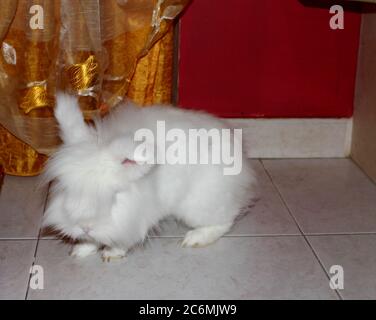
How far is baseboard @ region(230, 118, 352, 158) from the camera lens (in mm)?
2477

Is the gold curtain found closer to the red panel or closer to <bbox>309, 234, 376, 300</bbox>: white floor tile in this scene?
the red panel

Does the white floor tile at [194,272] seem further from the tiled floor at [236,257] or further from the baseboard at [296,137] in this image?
the baseboard at [296,137]

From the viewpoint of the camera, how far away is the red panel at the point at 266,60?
230 cm

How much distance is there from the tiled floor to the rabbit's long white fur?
0.08 metres

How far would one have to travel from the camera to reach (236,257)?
5.92ft

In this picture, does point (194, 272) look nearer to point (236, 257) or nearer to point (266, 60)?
point (236, 257)

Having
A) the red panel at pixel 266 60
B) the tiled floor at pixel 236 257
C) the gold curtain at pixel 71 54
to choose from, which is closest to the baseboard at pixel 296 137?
the red panel at pixel 266 60

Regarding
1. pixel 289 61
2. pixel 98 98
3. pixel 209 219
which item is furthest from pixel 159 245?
pixel 289 61

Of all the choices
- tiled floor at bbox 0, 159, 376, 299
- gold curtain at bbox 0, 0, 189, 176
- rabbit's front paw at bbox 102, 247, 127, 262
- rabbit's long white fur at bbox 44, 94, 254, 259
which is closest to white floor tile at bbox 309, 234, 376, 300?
tiled floor at bbox 0, 159, 376, 299

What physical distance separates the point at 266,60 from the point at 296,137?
36cm

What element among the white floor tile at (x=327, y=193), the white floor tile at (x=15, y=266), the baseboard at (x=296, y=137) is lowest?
the white floor tile at (x=327, y=193)

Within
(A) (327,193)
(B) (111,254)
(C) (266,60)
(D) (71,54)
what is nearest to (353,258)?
(A) (327,193)

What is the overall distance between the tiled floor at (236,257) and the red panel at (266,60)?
0.40 m

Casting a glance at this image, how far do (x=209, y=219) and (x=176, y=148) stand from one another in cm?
26
